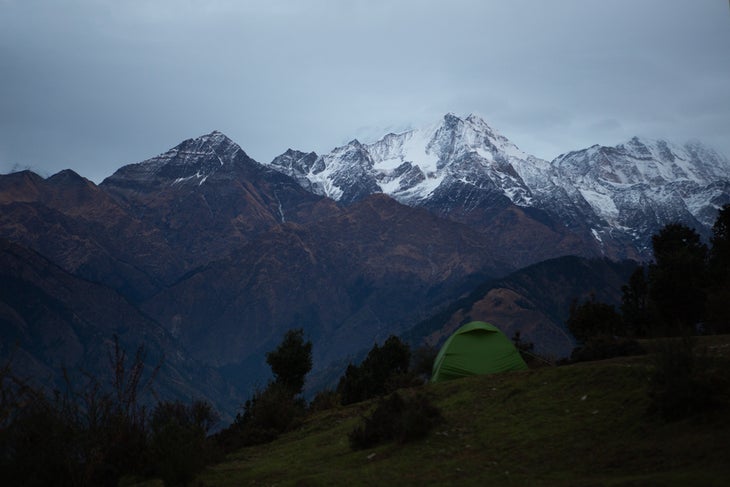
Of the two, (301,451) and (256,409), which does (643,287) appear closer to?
(256,409)

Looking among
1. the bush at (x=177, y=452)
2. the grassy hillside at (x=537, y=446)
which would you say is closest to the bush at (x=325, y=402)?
the grassy hillside at (x=537, y=446)

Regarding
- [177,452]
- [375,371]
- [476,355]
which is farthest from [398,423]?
[375,371]

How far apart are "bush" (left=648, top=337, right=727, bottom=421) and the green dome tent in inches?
778

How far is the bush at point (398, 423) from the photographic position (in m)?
25.8

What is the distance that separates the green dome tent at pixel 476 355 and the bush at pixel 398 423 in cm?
1334

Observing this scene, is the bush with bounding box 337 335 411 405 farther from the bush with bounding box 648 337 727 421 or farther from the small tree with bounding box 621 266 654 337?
the bush with bounding box 648 337 727 421

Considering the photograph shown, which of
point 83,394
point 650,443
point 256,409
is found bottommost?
point 650,443

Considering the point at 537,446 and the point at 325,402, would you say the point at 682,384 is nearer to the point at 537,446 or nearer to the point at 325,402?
the point at 537,446

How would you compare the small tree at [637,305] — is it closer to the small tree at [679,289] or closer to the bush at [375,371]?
the small tree at [679,289]

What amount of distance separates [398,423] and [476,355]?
55.1 ft

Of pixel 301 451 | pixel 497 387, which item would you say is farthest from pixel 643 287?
pixel 301 451

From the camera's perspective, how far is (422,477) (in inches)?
828

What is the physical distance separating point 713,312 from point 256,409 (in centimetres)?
3037

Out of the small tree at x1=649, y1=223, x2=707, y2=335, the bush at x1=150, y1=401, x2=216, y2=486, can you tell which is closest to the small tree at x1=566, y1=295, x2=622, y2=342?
the small tree at x1=649, y1=223, x2=707, y2=335
